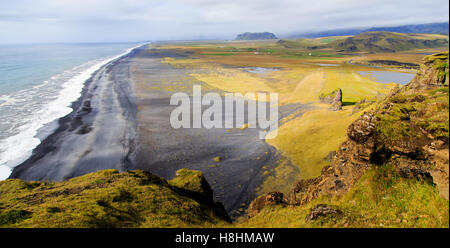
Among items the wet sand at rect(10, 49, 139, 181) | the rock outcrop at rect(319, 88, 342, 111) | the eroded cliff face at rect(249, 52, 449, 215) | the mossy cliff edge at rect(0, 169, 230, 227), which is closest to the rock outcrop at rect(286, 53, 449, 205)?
the eroded cliff face at rect(249, 52, 449, 215)

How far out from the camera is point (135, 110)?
141 feet

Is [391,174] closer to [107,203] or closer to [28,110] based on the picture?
[107,203]

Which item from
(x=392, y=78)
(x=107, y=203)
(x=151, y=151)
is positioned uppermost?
(x=392, y=78)

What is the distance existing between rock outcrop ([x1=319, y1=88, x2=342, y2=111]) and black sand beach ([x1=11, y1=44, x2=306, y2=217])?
19.7 feet

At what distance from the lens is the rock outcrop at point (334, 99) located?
39594mm

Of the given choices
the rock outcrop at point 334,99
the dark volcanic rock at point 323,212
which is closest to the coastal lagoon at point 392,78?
the rock outcrop at point 334,99

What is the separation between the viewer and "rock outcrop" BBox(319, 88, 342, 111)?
39.6 meters

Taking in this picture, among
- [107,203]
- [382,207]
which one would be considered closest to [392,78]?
[382,207]

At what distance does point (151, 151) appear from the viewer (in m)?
27.8

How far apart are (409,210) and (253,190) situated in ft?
42.3

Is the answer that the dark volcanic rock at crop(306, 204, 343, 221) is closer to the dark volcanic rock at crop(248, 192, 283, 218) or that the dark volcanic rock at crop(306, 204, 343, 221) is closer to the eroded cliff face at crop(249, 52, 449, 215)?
the eroded cliff face at crop(249, 52, 449, 215)

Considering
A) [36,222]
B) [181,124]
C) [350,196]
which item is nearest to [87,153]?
[181,124]

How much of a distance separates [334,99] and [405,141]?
34.2 meters

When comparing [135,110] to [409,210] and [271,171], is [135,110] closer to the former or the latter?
[271,171]
